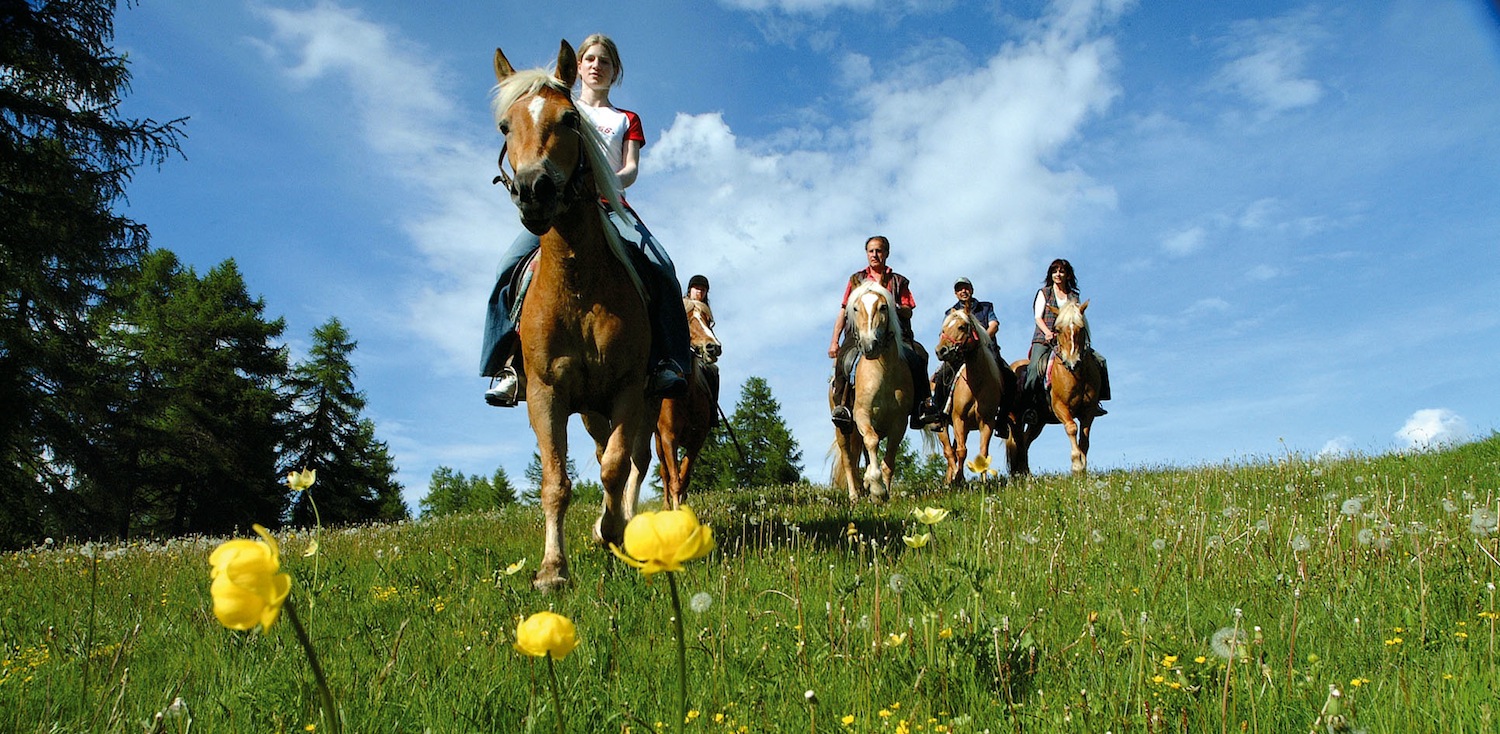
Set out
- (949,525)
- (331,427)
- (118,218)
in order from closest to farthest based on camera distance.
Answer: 1. (949,525)
2. (118,218)
3. (331,427)

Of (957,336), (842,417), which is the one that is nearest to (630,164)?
(842,417)

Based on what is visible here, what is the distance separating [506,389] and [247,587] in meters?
5.49

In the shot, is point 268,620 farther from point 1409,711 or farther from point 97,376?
point 97,376

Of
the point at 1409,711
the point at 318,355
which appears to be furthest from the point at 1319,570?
the point at 318,355

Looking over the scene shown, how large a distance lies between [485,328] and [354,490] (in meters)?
41.8

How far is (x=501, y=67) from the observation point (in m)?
6.18

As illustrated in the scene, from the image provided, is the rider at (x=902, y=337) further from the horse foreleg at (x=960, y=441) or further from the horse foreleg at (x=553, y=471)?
the horse foreleg at (x=553, y=471)

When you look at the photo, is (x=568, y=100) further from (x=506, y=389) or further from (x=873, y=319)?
(x=873, y=319)

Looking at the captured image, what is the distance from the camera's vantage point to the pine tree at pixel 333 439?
40875 mm

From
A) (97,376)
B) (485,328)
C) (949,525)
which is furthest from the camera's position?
(97,376)

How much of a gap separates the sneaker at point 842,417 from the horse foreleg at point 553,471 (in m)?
7.42

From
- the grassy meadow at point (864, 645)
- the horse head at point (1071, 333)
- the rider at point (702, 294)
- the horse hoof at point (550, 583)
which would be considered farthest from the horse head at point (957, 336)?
the horse hoof at point (550, 583)

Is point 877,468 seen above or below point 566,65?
below

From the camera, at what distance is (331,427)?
1699 inches
